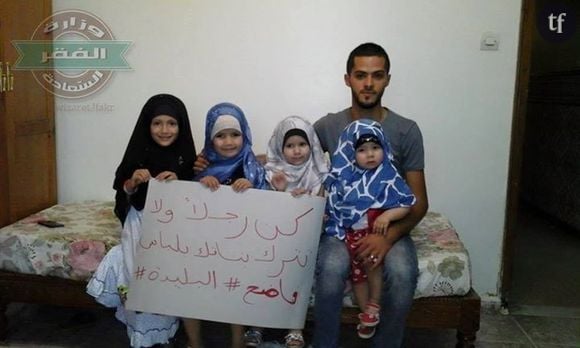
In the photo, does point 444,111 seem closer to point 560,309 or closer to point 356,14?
point 356,14

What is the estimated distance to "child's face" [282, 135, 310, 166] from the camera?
1910mm

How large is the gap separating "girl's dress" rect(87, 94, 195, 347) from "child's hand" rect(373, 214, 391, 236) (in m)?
0.71

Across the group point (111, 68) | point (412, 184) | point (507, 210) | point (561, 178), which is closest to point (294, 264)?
point (412, 184)

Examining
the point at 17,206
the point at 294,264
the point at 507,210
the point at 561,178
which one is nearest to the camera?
the point at 294,264

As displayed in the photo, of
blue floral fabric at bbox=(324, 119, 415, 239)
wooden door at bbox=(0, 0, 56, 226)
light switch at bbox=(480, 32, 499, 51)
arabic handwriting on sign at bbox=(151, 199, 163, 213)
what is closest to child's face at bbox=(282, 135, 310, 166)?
blue floral fabric at bbox=(324, 119, 415, 239)

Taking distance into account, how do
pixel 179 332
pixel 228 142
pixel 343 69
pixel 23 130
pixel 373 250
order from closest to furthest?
pixel 373 250
pixel 228 142
pixel 179 332
pixel 23 130
pixel 343 69

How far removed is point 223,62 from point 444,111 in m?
1.06

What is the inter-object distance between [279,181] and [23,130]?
3.99ft

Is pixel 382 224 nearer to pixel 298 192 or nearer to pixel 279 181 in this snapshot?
pixel 298 192

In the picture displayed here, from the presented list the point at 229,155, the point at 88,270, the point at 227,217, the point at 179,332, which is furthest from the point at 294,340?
the point at 88,270

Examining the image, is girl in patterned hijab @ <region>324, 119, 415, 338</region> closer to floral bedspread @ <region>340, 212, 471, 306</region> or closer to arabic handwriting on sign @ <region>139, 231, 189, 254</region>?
floral bedspread @ <region>340, 212, 471, 306</region>

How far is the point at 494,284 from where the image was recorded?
254 centimetres

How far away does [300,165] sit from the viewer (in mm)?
1944

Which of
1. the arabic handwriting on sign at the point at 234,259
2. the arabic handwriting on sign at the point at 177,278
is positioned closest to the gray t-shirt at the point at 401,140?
the arabic handwriting on sign at the point at 234,259
